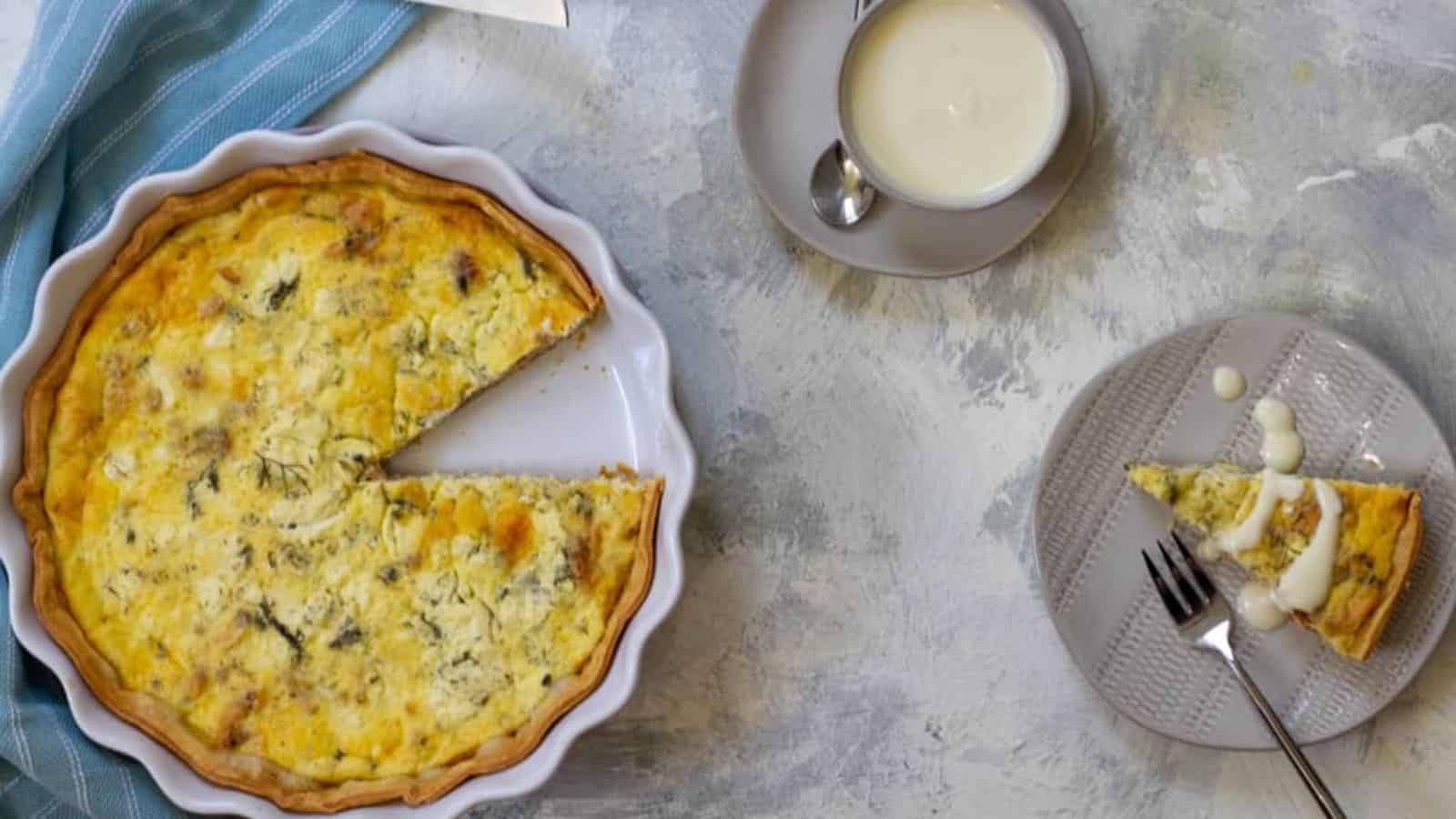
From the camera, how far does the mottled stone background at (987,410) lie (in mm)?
2762

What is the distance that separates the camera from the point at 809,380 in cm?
277

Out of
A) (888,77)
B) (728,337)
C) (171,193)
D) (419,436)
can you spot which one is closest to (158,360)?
(171,193)

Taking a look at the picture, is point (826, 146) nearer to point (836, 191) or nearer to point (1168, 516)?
point (836, 191)

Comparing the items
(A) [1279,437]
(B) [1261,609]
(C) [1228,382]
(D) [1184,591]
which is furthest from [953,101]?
(B) [1261,609]

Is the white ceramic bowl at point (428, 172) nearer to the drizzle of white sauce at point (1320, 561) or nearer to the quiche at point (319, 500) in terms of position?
the quiche at point (319, 500)

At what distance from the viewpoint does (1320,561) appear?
2.55m

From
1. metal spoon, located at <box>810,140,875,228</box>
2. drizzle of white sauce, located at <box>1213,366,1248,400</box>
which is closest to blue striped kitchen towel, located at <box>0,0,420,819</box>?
metal spoon, located at <box>810,140,875,228</box>

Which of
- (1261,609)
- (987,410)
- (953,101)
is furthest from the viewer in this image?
(987,410)

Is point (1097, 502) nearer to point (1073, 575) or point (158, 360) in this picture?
point (1073, 575)

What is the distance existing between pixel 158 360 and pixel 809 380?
1.14m

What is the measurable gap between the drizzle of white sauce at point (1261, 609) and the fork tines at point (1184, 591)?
69mm

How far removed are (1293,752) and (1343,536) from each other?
0.37 meters

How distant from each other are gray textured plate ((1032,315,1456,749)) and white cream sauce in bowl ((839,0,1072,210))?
1.38 feet

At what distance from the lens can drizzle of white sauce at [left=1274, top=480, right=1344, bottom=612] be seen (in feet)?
8.36
